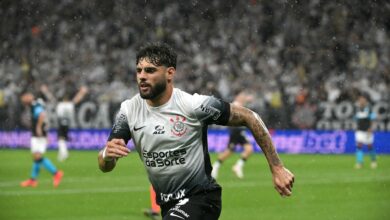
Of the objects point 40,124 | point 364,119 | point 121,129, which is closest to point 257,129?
point 121,129

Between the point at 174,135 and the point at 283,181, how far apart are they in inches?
36.8

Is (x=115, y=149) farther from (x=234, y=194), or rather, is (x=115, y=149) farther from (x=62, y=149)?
(x=62, y=149)

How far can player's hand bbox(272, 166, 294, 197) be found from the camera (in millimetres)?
5949

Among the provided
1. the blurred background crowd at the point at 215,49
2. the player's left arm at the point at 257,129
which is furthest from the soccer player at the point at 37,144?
the player's left arm at the point at 257,129

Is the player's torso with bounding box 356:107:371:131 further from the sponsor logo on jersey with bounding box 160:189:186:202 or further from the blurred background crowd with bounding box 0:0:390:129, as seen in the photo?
the sponsor logo on jersey with bounding box 160:189:186:202

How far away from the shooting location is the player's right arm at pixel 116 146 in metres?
5.79

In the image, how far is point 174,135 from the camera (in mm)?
6289

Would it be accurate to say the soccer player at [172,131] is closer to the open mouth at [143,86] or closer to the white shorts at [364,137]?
the open mouth at [143,86]

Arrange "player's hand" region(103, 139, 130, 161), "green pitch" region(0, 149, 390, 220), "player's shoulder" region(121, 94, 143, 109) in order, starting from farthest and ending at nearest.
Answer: "green pitch" region(0, 149, 390, 220), "player's shoulder" region(121, 94, 143, 109), "player's hand" region(103, 139, 130, 161)

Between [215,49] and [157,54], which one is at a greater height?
[157,54]

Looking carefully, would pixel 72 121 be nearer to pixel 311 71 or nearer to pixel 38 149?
pixel 311 71

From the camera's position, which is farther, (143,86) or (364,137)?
(364,137)

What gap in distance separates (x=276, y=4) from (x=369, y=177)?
16.2m

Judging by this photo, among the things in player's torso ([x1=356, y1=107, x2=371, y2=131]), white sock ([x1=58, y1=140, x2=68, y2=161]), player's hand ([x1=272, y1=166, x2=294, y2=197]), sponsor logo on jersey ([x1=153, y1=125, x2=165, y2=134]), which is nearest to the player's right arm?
sponsor logo on jersey ([x1=153, y1=125, x2=165, y2=134])
